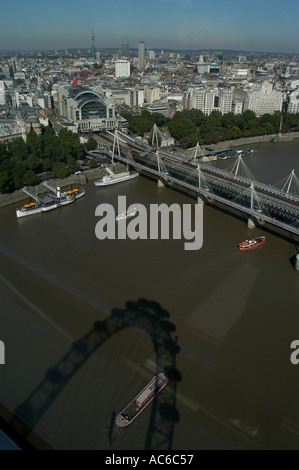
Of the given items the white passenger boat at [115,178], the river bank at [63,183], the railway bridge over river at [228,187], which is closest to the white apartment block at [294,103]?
the railway bridge over river at [228,187]

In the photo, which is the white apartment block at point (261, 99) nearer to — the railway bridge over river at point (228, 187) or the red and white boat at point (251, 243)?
the railway bridge over river at point (228, 187)

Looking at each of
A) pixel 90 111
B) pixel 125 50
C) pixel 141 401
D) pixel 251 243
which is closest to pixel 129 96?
pixel 90 111

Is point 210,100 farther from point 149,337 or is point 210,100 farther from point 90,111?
point 149,337

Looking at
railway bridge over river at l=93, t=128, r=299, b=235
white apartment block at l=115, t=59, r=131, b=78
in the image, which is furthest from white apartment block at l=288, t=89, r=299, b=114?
white apartment block at l=115, t=59, r=131, b=78

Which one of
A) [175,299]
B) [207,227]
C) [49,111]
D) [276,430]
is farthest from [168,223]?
[49,111]

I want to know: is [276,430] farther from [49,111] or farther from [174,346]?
[49,111]
